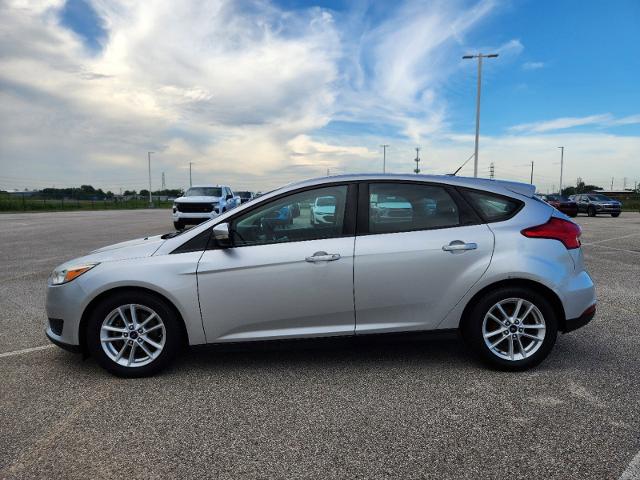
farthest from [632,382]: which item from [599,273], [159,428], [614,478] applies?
[599,273]

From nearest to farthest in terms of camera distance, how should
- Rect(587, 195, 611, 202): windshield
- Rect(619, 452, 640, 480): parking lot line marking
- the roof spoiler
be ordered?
1. Rect(619, 452, 640, 480): parking lot line marking
2. the roof spoiler
3. Rect(587, 195, 611, 202): windshield

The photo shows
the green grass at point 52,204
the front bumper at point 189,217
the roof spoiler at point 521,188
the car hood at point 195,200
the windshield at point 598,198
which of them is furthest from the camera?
the green grass at point 52,204

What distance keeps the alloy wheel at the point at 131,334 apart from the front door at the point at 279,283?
0.42m

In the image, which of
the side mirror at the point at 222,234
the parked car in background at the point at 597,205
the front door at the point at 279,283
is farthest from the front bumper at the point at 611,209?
the side mirror at the point at 222,234

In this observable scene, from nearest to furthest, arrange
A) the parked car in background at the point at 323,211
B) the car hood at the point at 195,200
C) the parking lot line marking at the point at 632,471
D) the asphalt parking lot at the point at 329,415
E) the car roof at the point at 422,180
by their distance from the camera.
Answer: the parking lot line marking at the point at 632,471, the asphalt parking lot at the point at 329,415, the parked car in background at the point at 323,211, the car roof at the point at 422,180, the car hood at the point at 195,200

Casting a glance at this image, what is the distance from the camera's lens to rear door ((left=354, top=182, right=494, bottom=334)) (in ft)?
12.5

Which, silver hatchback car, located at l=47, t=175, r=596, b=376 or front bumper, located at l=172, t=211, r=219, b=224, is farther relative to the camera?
front bumper, located at l=172, t=211, r=219, b=224

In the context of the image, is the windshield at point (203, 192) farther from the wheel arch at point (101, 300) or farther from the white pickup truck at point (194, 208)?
the wheel arch at point (101, 300)

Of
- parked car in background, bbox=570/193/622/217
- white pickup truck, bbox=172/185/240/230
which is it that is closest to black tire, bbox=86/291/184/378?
white pickup truck, bbox=172/185/240/230

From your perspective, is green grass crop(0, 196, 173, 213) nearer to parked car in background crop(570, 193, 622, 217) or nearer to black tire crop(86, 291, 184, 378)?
parked car in background crop(570, 193, 622, 217)

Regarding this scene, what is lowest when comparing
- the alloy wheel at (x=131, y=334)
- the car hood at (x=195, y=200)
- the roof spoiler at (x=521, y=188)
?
the alloy wheel at (x=131, y=334)

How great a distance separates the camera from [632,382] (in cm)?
371

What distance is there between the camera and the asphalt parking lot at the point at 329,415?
2.65 meters

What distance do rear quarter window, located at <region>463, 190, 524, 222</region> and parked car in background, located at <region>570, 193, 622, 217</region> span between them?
31.7 m
